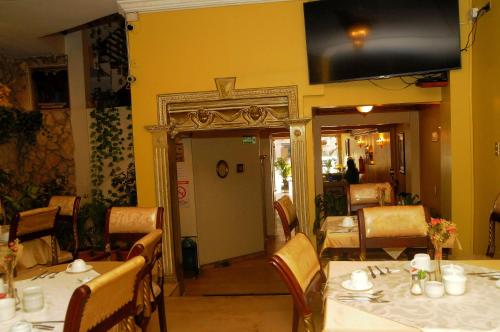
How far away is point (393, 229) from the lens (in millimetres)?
2645

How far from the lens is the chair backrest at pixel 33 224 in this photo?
10.9 feet

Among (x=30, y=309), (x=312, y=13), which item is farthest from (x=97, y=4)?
(x=30, y=309)

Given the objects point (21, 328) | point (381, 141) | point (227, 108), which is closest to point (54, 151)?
point (227, 108)

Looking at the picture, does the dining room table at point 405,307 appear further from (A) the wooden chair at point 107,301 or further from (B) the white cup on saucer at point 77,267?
(B) the white cup on saucer at point 77,267

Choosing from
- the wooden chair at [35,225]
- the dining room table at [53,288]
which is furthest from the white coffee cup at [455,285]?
the wooden chair at [35,225]

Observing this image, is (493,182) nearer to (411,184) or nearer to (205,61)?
(205,61)

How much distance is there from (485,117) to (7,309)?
4.00 m

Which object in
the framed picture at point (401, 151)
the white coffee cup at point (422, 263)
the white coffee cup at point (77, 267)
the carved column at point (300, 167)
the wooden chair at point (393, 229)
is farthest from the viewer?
the framed picture at point (401, 151)

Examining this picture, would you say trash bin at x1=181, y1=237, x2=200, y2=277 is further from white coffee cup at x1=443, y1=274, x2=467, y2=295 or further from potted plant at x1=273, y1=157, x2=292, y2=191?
potted plant at x1=273, y1=157, x2=292, y2=191

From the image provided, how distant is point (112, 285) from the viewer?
1638 mm

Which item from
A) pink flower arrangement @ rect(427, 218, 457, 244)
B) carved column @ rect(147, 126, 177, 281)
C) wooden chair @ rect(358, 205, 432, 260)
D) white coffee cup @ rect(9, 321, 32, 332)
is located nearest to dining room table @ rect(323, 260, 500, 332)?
pink flower arrangement @ rect(427, 218, 457, 244)

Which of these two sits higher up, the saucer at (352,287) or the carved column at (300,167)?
the carved column at (300,167)

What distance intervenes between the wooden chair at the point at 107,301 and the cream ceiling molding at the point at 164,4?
128 inches

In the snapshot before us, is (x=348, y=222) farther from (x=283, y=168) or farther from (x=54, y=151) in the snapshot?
(x=283, y=168)
